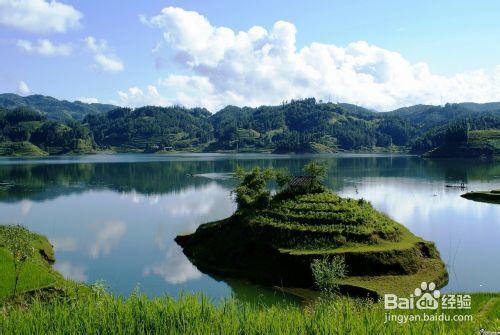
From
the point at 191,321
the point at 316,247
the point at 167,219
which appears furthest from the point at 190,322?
the point at 167,219

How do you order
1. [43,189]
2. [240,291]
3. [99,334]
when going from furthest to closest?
1. [43,189]
2. [240,291]
3. [99,334]

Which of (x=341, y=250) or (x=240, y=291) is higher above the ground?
(x=341, y=250)

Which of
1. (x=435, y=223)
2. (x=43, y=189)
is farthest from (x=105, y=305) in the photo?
(x=43, y=189)

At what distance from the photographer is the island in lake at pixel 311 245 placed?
165 ft

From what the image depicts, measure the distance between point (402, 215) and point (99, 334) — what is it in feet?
298

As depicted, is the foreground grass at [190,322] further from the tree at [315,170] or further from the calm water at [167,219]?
the tree at [315,170]

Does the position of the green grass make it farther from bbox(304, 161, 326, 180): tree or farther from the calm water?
bbox(304, 161, 326, 180): tree

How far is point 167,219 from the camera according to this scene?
97.4m

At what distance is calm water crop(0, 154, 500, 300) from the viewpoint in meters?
56.9

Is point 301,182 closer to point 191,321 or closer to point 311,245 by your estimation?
point 311,245

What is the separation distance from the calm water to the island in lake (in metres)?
3.26

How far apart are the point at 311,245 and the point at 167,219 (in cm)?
5063

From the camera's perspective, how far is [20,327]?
1733 cm

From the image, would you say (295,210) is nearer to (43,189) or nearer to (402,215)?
(402,215)
